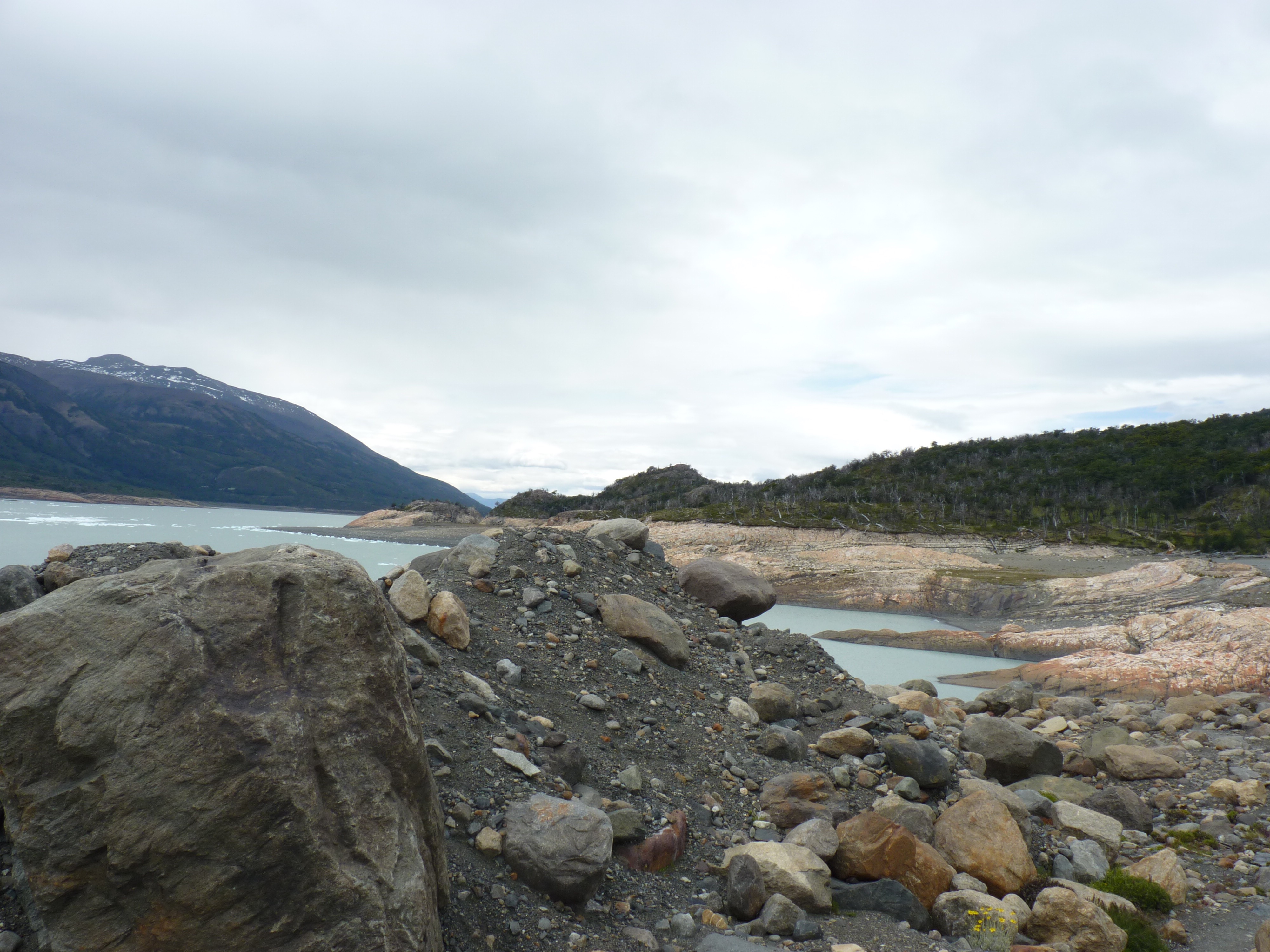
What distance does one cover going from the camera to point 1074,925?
6098mm

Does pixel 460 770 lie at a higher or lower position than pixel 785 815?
higher

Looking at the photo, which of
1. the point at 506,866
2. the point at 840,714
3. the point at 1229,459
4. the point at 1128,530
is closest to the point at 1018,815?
the point at 840,714

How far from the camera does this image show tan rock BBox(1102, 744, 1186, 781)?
11070mm

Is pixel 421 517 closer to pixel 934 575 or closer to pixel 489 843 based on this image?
pixel 934 575

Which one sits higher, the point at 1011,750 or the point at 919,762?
the point at 919,762

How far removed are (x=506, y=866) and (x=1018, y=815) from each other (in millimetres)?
6335

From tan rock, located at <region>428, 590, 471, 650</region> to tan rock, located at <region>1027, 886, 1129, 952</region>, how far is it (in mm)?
6551

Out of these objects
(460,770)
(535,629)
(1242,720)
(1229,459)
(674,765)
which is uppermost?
(1229,459)

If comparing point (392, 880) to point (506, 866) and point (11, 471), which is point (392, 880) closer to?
point (506, 866)

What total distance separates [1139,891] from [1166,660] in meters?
16.2

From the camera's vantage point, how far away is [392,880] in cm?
399

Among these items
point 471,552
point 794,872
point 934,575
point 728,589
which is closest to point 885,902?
point 794,872

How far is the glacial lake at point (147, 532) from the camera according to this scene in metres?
42.9

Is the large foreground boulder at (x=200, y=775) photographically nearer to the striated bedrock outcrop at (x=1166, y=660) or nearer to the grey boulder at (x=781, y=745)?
the grey boulder at (x=781, y=745)
